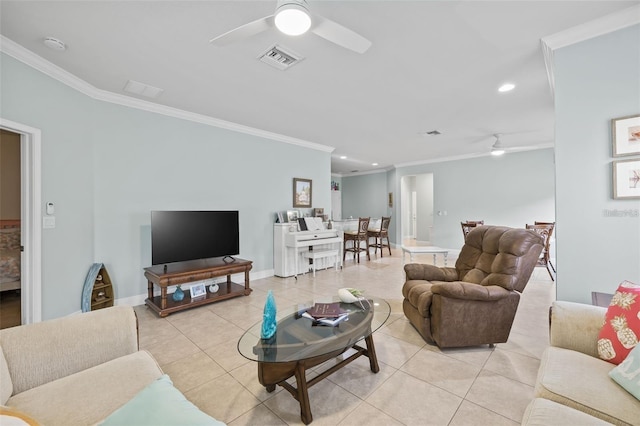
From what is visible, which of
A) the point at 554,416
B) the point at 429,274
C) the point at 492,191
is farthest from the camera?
the point at 492,191

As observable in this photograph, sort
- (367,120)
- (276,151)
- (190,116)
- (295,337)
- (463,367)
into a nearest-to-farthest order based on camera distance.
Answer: (295,337) < (463,367) < (190,116) < (367,120) < (276,151)

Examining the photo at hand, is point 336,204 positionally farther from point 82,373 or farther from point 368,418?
point 82,373

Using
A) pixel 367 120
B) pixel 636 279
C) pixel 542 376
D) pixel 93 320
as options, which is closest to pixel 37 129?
pixel 93 320

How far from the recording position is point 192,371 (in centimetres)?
212

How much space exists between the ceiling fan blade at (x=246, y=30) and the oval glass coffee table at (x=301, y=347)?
76.4 inches

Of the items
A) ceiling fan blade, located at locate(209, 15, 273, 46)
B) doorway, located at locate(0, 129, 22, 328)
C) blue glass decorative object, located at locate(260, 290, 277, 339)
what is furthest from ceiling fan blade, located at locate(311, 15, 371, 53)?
doorway, located at locate(0, 129, 22, 328)

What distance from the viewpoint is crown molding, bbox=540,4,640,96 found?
1.96 m

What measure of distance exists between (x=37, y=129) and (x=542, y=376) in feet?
14.0

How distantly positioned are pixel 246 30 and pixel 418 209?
940cm

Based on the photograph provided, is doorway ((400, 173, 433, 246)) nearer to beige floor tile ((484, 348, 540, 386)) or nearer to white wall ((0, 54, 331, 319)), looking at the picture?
white wall ((0, 54, 331, 319))

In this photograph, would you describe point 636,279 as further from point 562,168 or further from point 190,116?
point 190,116

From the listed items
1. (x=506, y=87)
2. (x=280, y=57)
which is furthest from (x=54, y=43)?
(x=506, y=87)

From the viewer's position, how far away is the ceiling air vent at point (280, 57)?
2.42 meters

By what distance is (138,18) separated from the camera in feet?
6.60
